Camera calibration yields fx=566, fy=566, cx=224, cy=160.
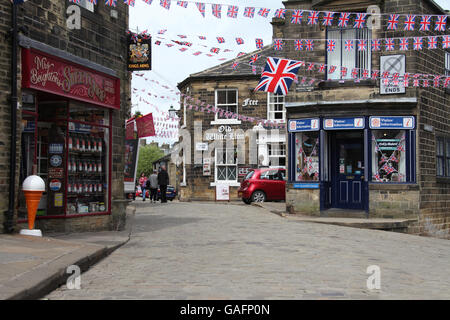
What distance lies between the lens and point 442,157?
19.9 m

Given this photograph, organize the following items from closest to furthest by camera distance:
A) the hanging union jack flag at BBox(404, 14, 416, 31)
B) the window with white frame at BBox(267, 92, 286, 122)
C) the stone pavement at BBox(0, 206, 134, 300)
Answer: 1. the stone pavement at BBox(0, 206, 134, 300)
2. the hanging union jack flag at BBox(404, 14, 416, 31)
3. the window with white frame at BBox(267, 92, 286, 122)

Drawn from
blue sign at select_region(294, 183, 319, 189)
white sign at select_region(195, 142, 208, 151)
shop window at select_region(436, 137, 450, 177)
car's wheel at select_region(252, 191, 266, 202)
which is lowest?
car's wheel at select_region(252, 191, 266, 202)

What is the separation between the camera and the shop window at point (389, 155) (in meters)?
18.0

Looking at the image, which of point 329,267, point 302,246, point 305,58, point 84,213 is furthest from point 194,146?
point 329,267

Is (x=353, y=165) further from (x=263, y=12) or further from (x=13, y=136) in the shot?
(x=13, y=136)

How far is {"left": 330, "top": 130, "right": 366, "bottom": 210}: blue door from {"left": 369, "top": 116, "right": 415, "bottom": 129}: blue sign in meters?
0.88

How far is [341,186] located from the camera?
18.9 meters

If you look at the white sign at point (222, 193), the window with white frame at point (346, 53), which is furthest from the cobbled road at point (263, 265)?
the white sign at point (222, 193)

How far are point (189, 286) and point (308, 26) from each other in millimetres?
13807

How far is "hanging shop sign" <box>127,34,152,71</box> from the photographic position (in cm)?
1457

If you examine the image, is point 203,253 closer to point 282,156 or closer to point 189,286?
point 189,286

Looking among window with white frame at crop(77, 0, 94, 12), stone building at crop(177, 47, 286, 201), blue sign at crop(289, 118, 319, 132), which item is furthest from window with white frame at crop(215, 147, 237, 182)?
window with white frame at crop(77, 0, 94, 12)

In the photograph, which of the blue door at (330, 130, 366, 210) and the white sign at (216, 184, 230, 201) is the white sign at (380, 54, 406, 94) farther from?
the white sign at (216, 184, 230, 201)

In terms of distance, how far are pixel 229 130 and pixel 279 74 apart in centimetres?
1367
